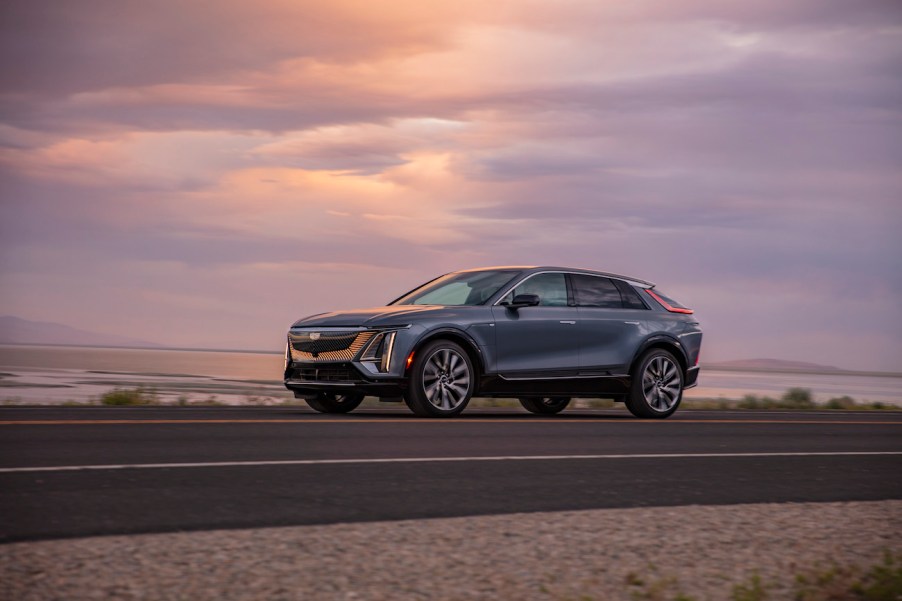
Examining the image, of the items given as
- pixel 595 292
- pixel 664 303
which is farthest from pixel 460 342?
pixel 664 303

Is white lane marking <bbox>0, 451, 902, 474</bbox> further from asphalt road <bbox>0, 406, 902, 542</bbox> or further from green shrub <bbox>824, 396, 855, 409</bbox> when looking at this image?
green shrub <bbox>824, 396, 855, 409</bbox>

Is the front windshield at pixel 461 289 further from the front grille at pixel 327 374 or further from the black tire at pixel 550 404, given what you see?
the black tire at pixel 550 404

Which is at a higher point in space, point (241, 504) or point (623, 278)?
point (623, 278)

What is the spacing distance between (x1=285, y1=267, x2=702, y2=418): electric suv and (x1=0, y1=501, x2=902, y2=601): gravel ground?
671cm

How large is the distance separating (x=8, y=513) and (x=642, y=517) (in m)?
3.52

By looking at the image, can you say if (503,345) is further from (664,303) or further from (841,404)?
(841,404)

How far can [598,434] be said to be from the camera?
40.8 ft

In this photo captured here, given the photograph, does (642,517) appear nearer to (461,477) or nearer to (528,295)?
(461,477)

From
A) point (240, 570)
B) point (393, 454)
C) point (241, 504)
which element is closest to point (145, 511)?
point (241, 504)

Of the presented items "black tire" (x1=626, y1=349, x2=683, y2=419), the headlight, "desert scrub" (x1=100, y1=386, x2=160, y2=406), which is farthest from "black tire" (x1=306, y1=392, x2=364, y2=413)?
"desert scrub" (x1=100, y1=386, x2=160, y2=406)

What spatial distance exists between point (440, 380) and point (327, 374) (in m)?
1.31

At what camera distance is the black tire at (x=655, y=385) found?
15516 millimetres

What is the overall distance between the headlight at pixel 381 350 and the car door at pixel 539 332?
1458 millimetres

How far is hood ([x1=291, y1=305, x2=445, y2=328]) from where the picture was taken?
13.6 metres
